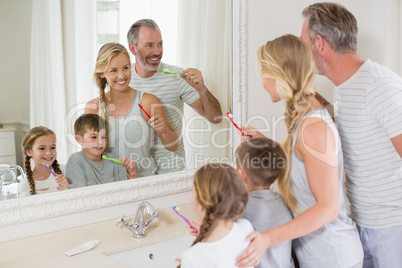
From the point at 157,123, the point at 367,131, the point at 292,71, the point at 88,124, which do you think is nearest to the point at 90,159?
the point at 88,124

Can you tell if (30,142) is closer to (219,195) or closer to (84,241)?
(84,241)

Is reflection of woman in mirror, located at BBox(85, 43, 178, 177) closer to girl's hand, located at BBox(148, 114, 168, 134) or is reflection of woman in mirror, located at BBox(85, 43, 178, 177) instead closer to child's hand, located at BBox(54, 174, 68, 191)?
girl's hand, located at BBox(148, 114, 168, 134)

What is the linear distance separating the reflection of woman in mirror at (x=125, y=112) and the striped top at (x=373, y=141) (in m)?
0.62

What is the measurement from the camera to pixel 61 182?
150 cm

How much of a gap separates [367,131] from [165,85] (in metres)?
0.70

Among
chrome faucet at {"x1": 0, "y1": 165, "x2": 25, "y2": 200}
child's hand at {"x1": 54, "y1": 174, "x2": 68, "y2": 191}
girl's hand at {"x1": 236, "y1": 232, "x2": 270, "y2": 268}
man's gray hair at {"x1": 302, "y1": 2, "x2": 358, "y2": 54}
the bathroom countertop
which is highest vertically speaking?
man's gray hair at {"x1": 302, "y1": 2, "x2": 358, "y2": 54}

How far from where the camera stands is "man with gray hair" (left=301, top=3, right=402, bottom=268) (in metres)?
1.38

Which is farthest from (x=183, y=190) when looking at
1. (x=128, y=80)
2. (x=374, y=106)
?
(x=374, y=106)

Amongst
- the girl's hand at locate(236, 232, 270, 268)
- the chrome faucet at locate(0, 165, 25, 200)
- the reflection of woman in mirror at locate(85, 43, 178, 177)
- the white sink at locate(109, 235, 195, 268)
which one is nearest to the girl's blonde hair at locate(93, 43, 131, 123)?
the reflection of woman in mirror at locate(85, 43, 178, 177)

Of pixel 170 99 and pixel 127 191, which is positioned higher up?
pixel 170 99

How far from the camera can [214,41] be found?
1.76m

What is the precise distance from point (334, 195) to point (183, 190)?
73 cm

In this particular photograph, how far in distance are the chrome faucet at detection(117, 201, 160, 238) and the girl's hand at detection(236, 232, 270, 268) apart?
20.6 inches

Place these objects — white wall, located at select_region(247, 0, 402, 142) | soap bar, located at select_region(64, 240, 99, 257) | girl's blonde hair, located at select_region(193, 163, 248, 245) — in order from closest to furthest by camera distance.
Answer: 1. girl's blonde hair, located at select_region(193, 163, 248, 245)
2. soap bar, located at select_region(64, 240, 99, 257)
3. white wall, located at select_region(247, 0, 402, 142)
